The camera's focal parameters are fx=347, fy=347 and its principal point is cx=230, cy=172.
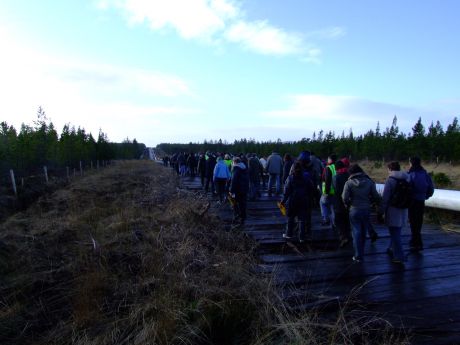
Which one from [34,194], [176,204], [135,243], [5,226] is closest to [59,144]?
[34,194]

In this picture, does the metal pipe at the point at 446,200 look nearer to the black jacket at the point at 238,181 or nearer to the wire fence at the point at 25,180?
the black jacket at the point at 238,181

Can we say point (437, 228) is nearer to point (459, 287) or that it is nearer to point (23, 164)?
point (459, 287)

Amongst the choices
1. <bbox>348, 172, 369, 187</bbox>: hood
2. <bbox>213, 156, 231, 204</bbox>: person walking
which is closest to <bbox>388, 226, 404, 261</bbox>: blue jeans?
<bbox>348, 172, 369, 187</bbox>: hood

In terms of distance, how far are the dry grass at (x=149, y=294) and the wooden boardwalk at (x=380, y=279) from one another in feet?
1.29

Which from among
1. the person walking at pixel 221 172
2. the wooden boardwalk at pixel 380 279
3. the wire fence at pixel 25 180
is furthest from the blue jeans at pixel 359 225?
the wire fence at pixel 25 180

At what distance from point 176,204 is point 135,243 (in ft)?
10.5

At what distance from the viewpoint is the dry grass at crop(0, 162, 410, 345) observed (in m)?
3.48

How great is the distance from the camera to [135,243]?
6.60 metres

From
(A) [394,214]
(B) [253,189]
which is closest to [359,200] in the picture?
(A) [394,214]

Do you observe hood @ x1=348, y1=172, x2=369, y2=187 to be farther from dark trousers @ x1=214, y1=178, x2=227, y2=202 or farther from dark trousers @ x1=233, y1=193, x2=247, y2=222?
dark trousers @ x1=214, y1=178, x2=227, y2=202

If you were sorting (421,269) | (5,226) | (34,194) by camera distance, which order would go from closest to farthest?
(421,269), (5,226), (34,194)

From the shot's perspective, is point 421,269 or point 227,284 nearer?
point 227,284

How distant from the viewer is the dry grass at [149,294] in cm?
348

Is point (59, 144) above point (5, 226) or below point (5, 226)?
above
